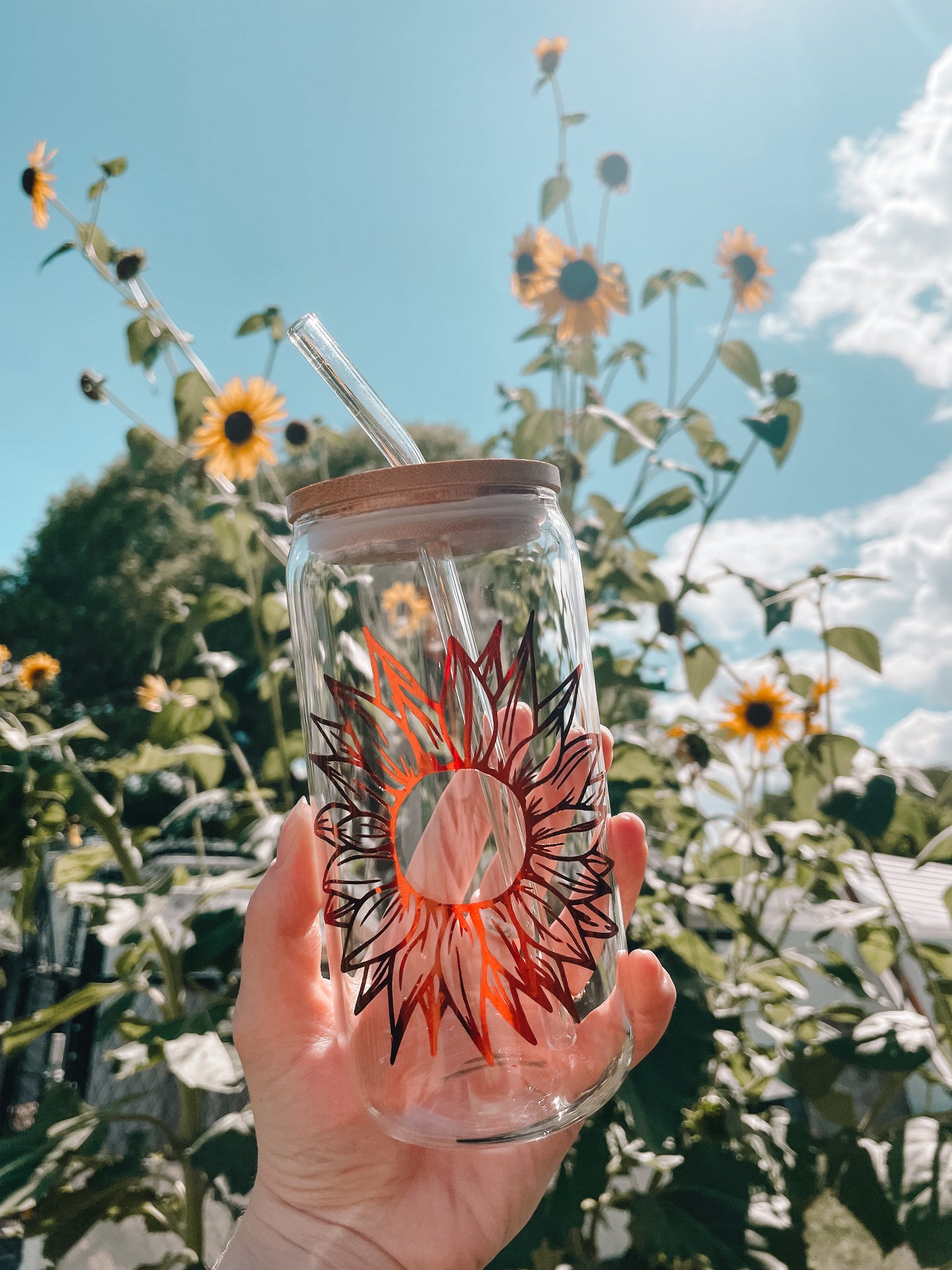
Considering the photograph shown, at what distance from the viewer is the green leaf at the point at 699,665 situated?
1100 millimetres

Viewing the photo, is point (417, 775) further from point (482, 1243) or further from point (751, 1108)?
point (751, 1108)

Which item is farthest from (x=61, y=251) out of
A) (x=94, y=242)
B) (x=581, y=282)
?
(x=581, y=282)

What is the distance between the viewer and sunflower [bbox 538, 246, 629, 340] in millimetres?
1454

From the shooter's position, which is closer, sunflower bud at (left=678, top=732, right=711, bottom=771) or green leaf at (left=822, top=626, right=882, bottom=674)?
green leaf at (left=822, top=626, right=882, bottom=674)

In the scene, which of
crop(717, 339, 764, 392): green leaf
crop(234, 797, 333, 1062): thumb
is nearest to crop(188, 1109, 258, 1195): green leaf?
crop(234, 797, 333, 1062): thumb

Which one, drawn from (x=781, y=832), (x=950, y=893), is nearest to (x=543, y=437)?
(x=781, y=832)

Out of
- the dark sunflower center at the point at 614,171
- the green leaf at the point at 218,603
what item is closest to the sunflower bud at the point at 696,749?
the green leaf at the point at 218,603

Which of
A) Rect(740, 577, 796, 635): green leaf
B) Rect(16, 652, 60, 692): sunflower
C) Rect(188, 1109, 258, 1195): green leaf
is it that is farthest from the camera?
Rect(16, 652, 60, 692): sunflower

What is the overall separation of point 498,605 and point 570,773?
4.2 inches

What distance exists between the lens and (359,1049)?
528 mm

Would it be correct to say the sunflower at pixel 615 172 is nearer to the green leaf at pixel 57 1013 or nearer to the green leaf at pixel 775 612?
the green leaf at pixel 775 612

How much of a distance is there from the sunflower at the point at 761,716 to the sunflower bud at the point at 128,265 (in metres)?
1.10

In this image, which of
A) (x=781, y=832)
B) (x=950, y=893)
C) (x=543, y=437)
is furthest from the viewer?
(x=543, y=437)

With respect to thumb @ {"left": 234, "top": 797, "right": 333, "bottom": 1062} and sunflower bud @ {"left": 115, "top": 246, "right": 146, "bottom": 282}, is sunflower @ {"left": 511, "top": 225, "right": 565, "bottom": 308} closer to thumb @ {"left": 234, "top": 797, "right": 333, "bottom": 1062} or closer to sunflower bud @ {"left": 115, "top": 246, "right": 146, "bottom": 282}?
sunflower bud @ {"left": 115, "top": 246, "right": 146, "bottom": 282}
